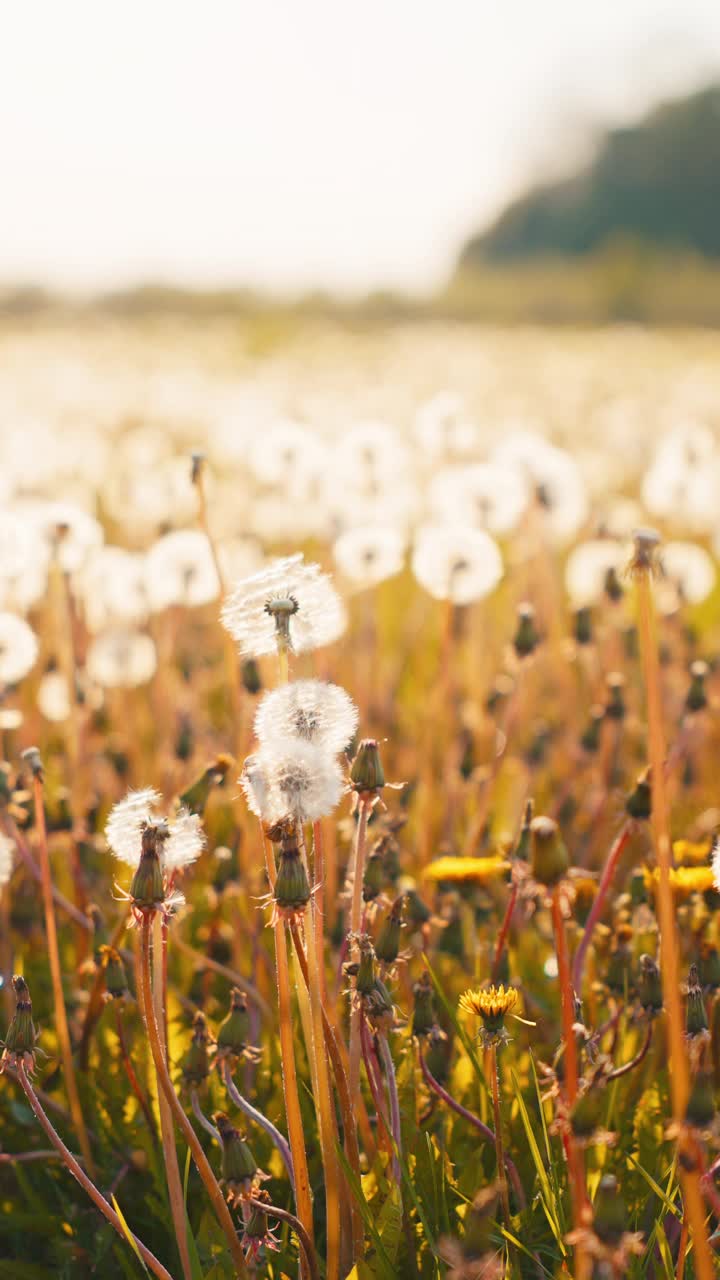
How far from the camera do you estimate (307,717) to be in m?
1.24

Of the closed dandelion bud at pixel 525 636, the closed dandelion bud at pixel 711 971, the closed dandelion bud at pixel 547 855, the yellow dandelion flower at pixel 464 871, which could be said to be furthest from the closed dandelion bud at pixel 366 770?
the closed dandelion bud at pixel 525 636

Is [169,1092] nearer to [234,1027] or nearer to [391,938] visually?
[234,1027]

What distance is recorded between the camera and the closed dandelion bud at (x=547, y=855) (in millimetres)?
1105

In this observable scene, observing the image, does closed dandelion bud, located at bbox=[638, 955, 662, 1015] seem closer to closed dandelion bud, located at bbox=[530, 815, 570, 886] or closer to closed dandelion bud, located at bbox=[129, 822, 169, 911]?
closed dandelion bud, located at bbox=[530, 815, 570, 886]

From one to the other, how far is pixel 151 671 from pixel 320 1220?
1955 mm

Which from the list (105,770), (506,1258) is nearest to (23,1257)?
(506,1258)

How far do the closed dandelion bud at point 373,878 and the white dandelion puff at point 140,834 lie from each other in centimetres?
39

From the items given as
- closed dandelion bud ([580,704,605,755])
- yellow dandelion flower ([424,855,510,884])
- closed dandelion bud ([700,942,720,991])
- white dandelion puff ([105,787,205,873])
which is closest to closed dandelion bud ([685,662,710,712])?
closed dandelion bud ([580,704,605,755])

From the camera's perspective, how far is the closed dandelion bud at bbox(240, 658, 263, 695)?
7.18 feet

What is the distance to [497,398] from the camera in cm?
927

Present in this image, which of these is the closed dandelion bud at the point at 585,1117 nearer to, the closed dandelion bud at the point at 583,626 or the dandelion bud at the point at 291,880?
the dandelion bud at the point at 291,880

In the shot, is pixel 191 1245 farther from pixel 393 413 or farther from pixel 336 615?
pixel 393 413

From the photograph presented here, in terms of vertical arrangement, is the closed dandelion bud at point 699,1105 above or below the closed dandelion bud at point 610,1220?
above

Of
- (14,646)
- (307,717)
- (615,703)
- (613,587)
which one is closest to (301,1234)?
(307,717)
